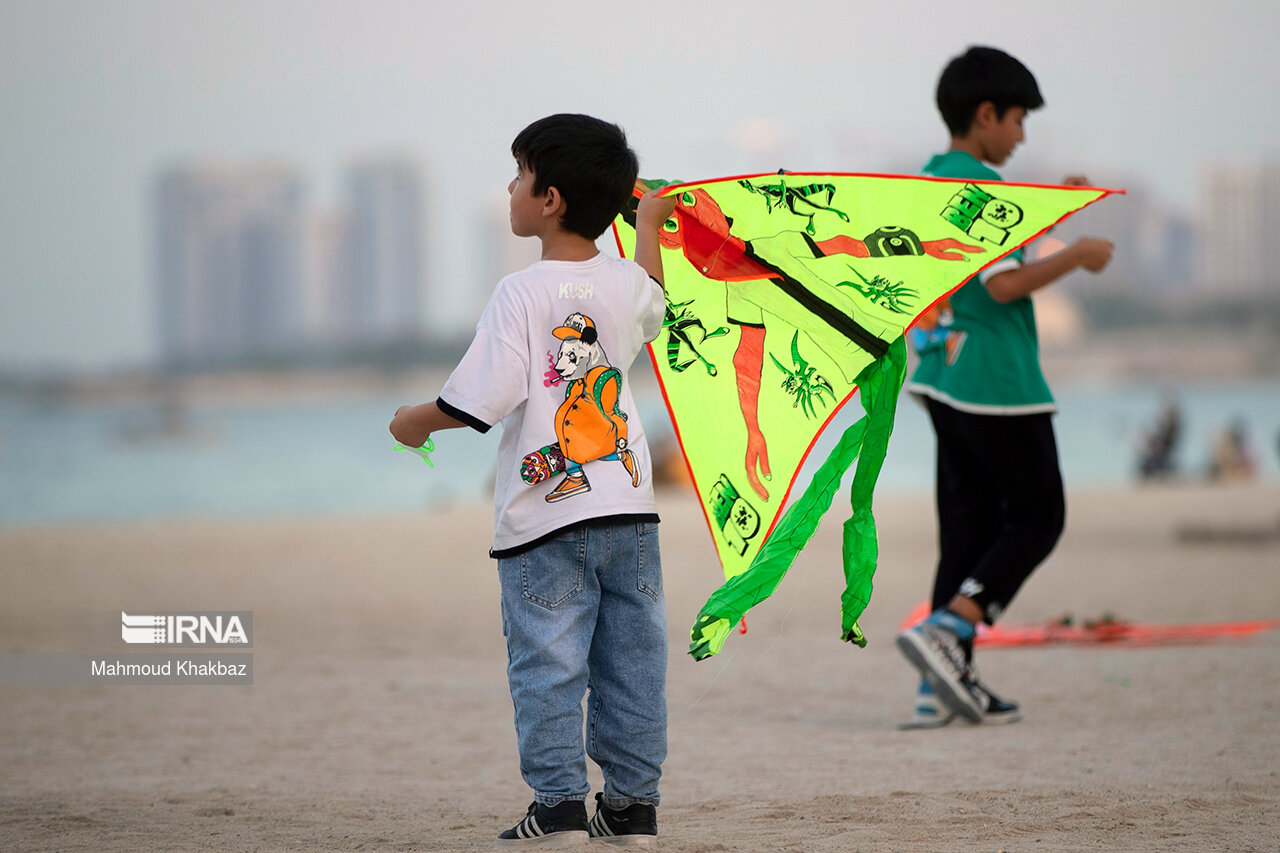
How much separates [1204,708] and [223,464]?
1532 inches

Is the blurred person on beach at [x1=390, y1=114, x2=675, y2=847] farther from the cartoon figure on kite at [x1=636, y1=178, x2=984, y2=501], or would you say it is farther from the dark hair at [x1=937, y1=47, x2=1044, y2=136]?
the dark hair at [x1=937, y1=47, x2=1044, y2=136]

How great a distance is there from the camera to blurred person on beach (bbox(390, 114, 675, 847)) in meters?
2.54

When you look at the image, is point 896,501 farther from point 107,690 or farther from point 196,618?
point 107,690

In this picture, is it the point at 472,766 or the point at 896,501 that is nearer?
the point at 472,766

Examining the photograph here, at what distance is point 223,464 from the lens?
1582 inches

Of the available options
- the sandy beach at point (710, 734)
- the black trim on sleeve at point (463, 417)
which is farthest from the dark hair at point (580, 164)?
the sandy beach at point (710, 734)

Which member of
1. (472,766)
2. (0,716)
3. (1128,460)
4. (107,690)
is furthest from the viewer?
(1128,460)

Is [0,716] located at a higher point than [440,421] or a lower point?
lower

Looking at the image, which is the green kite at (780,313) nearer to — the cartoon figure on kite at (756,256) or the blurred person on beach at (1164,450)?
the cartoon figure on kite at (756,256)

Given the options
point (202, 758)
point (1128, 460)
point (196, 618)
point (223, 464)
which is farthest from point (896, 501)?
point (223, 464)

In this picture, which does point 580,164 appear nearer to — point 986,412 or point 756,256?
point 756,256

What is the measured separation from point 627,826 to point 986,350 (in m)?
1.91

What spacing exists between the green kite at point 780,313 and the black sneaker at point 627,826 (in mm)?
605

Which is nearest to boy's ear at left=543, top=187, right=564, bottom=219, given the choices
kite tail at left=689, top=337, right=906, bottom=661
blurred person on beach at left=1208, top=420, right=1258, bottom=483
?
kite tail at left=689, top=337, right=906, bottom=661
